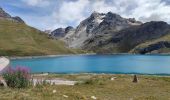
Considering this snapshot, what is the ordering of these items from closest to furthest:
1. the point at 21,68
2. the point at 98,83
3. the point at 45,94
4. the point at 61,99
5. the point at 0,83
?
the point at 61,99 < the point at 45,94 < the point at 0,83 < the point at 21,68 < the point at 98,83

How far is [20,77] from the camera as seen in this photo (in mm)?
32094

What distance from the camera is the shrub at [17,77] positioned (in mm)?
31513

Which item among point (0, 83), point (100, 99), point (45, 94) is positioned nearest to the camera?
point (45, 94)

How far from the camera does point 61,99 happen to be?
23.3 meters

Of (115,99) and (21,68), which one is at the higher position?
(21,68)

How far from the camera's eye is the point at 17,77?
32.0 metres

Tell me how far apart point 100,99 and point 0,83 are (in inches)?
368

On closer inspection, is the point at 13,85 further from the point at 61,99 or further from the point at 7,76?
the point at 61,99

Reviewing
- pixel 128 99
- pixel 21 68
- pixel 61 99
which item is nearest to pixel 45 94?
pixel 61 99

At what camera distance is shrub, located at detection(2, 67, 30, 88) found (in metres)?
31.5

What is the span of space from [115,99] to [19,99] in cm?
892

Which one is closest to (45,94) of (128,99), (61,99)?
(61,99)

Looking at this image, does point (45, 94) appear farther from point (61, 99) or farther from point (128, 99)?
point (128, 99)

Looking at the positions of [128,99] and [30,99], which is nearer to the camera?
[30,99]
